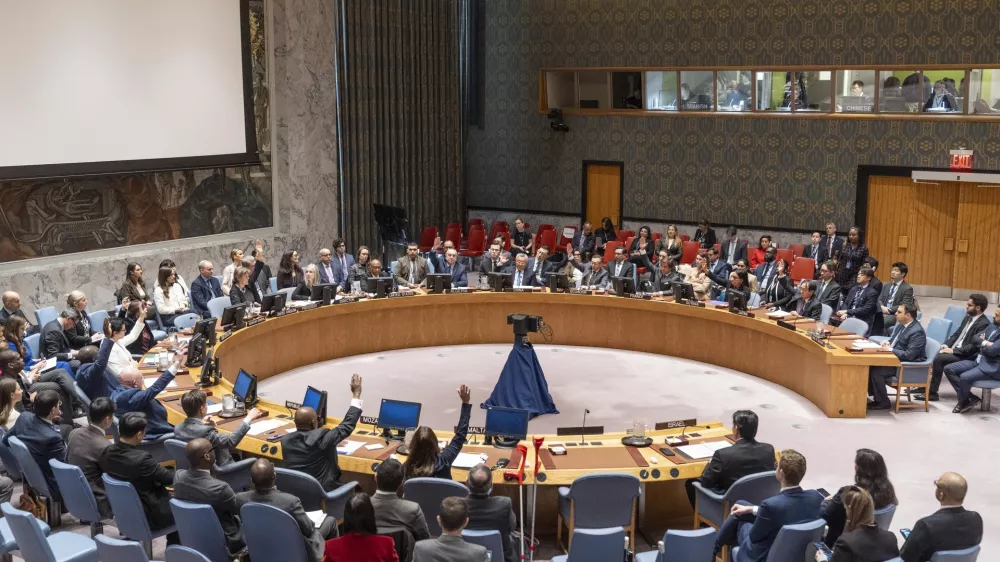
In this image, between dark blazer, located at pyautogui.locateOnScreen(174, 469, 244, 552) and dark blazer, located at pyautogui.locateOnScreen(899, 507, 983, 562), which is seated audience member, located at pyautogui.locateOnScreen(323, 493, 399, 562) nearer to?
dark blazer, located at pyautogui.locateOnScreen(174, 469, 244, 552)

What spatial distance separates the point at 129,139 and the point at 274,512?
975 cm

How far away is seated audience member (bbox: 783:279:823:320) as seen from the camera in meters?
11.8

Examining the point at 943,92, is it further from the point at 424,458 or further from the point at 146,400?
the point at 146,400

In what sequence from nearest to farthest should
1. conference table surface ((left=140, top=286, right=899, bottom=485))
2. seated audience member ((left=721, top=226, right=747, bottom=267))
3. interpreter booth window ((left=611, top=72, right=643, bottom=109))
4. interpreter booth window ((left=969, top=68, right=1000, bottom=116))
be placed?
1. conference table surface ((left=140, top=286, right=899, bottom=485))
2. interpreter booth window ((left=969, top=68, right=1000, bottom=116))
3. seated audience member ((left=721, top=226, right=747, bottom=267))
4. interpreter booth window ((left=611, top=72, right=643, bottom=109))

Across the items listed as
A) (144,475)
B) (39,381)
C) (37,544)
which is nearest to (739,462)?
(144,475)

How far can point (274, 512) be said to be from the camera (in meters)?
5.48

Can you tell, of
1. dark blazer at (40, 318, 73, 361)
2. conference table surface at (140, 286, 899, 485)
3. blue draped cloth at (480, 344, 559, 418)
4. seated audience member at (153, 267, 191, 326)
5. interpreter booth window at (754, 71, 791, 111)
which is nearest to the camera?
conference table surface at (140, 286, 899, 485)

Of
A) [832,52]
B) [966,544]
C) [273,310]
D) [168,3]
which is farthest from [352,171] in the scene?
[966,544]

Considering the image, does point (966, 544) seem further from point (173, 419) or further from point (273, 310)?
point (273, 310)

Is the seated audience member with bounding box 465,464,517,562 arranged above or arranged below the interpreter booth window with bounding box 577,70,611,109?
below

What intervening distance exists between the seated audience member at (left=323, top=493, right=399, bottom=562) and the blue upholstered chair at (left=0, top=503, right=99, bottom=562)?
1.77m

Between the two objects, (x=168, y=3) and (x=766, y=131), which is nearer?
(x=168, y=3)

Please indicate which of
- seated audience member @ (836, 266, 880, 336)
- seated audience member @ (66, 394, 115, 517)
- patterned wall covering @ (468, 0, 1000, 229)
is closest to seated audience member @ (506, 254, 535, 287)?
seated audience member @ (836, 266, 880, 336)

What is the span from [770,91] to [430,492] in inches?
506
